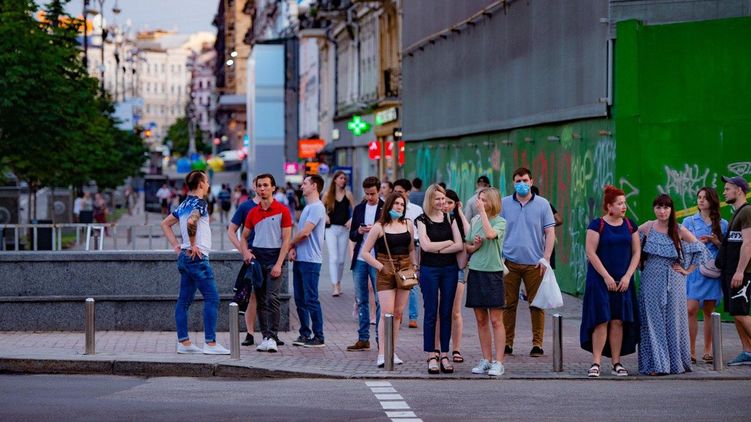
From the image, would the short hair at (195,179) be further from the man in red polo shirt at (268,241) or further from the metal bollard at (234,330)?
the metal bollard at (234,330)

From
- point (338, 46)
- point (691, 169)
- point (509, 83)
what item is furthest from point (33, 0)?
point (338, 46)

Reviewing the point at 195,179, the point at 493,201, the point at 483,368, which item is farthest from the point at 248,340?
the point at 493,201

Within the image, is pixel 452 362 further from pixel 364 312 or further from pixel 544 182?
pixel 544 182

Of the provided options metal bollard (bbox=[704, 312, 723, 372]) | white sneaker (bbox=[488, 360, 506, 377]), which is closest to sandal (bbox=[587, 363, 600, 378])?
white sneaker (bbox=[488, 360, 506, 377])

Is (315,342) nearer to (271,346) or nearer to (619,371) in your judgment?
(271,346)

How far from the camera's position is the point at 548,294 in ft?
49.4

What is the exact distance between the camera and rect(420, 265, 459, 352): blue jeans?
14.4m

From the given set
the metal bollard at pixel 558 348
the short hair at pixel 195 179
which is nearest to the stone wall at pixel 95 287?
the short hair at pixel 195 179

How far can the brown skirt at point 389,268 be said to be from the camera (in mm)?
14703

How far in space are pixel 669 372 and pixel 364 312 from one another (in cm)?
345

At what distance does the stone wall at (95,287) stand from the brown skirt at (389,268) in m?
2.91

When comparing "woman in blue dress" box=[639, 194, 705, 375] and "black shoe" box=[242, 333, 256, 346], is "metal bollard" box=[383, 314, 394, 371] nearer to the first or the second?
"woman in blue dress" box=[639, 194, 705, 375]

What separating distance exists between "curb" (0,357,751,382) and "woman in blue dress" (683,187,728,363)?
1194 mm

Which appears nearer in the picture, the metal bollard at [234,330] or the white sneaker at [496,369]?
the white sneaker at [496,369]
